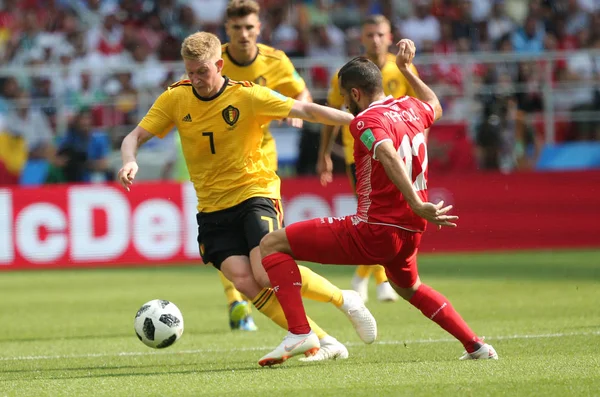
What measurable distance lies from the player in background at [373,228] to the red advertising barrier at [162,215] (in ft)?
32.6

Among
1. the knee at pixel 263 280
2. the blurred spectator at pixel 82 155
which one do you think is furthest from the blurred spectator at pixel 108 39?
the knee at pixel 263 280

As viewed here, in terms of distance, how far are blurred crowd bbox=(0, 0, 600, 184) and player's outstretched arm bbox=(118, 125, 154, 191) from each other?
10579 millimetres

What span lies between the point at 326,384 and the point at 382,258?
0.94 m

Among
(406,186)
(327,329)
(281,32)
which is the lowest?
(327,329)

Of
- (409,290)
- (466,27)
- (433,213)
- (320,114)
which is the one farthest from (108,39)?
(433,213)

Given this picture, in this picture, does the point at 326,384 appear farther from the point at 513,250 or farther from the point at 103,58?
the point at 103,58

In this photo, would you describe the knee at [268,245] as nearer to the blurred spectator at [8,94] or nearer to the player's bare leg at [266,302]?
the player's bare leg at [266,302]

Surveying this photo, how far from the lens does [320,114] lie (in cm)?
708

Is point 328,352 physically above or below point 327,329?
above

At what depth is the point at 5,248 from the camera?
54.7 feet

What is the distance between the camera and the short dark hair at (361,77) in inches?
257

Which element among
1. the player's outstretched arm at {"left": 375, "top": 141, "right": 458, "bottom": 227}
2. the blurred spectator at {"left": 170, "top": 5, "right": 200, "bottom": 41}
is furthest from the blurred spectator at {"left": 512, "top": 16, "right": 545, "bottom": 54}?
the player's outstretched arm at {"left": 375, "top": 141, "right": 458, "bottom": 227}

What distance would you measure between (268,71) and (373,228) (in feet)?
11.0

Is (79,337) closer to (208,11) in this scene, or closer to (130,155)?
(130,155)
